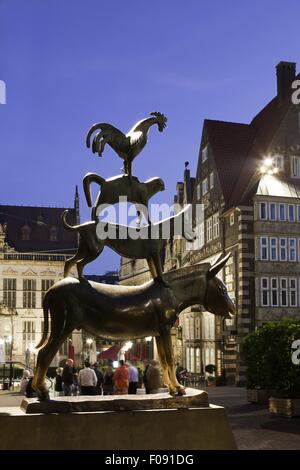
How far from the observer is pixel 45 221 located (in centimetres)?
6450

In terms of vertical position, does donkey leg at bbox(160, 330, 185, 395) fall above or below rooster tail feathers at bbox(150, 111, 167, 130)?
below

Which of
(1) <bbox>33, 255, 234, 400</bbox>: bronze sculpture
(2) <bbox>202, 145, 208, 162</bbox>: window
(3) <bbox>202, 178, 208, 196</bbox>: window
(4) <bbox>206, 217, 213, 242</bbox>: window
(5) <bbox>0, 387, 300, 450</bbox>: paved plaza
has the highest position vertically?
(2) <bbox>202, 145, 208, 162</bbox>: window

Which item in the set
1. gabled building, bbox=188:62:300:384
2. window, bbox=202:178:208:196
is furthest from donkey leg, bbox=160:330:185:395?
window, bbox=202:178:208:196

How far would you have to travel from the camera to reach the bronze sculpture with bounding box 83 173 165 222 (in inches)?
292

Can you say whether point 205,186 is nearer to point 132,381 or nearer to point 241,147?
point 241,147

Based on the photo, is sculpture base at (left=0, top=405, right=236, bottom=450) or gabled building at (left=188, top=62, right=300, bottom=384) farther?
gabled building at (left=188, top=62, right=300, bottom=384)

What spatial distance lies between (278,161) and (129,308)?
2863 cm

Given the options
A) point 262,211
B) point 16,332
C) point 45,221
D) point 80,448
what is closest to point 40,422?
point 80,448

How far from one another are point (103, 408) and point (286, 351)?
10790mm

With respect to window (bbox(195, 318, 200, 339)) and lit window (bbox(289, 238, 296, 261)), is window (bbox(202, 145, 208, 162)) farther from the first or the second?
window (bbox(195, 318, 200, 339))

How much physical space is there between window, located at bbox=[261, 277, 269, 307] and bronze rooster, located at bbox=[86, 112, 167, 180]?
26246 millimetres

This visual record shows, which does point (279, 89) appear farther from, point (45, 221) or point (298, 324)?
point (45, 221)

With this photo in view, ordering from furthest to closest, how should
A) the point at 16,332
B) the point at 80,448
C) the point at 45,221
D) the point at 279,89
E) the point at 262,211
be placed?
the point at 45,221
the point at 16,332
the point at 279,89
the point at 262,211
the point at 80,448

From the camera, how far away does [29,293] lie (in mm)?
59031
